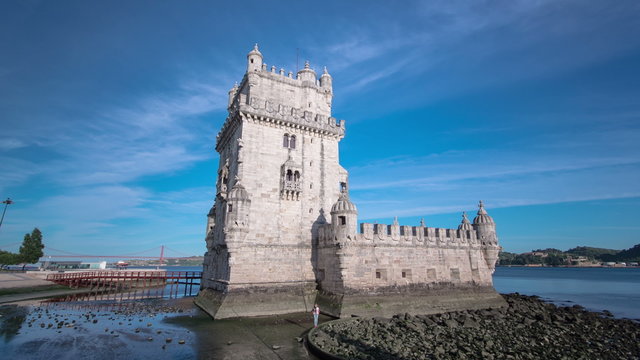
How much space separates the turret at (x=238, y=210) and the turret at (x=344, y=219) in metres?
6.73

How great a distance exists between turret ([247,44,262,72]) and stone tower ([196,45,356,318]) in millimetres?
96

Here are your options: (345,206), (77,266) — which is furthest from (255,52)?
(77,266)

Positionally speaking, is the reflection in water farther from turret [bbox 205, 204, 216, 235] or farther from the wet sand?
turret [bbox 205, 204, 216, 235]

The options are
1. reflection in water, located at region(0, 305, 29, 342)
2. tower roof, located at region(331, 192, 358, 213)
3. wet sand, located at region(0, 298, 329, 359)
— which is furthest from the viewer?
tower roof, located at region(331, 192, 358, 213)

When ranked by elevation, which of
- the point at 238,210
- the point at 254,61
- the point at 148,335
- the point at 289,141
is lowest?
the point at 148,335

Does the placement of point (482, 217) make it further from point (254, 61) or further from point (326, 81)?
point (254, 61)

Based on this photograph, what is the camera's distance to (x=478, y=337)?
18.2m

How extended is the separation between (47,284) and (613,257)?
233 meters

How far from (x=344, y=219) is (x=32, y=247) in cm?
7310

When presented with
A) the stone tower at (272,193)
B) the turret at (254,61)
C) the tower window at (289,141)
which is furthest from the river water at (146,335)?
the turret at (254,61)

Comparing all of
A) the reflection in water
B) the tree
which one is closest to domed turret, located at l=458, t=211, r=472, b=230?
the reflection in water

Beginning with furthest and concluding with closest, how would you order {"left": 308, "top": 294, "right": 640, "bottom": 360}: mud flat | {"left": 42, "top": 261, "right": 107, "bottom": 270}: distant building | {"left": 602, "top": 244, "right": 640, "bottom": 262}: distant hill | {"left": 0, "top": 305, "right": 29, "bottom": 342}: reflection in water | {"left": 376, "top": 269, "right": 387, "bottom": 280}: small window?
1. {"left": 602, "top": 244, "right": 640, "bottom": 262}: distant hill
2. {"left": 42, "top": 261, "right": 107, "bottom": 270}: distant building
3. {"left": 376, "top": 269, "right": 387, "bottom": 280}: small window
4. {"left": 0, "top": 305, "right": 29, "bottom": 342}: reflection in water
5. {"left": 308, "top": 294, "right": 640, "bottom": 360}: mud flat

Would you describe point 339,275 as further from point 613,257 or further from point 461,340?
point 613,257

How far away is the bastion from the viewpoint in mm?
23672
